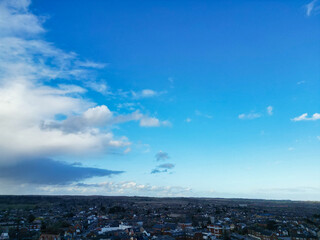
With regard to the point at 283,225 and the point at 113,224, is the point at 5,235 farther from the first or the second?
the point at 283,225

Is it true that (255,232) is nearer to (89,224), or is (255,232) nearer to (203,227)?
(203,227)

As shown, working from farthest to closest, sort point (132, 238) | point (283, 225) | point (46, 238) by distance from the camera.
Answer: point (283, 225) → point (46, 238) → point (132, 238)

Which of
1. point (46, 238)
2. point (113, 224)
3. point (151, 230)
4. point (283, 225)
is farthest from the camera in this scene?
point (283, 225)

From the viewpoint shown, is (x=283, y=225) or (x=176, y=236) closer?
(x=176, y=236)

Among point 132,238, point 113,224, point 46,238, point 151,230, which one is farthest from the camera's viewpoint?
point 113,224

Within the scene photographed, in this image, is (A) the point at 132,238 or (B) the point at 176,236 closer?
(A) the point at 132,238

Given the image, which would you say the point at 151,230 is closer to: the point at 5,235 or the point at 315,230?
the point at 5,235

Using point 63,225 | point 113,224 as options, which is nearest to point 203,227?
point 113,224

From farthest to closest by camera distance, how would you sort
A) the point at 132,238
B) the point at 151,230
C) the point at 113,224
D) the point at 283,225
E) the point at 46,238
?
1. the point at 283,225
2. the point at 113,224
3. the point at 151,230
4. the point at 46,238
5. the point at 132,238

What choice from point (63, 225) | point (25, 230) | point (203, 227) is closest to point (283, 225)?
point (203, 227)
